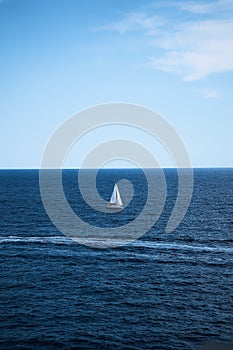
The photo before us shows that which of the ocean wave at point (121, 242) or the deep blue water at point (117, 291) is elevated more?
the ocean wave at point (121, 242)

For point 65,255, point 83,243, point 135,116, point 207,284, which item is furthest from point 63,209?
point 135,116

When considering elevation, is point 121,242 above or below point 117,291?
above

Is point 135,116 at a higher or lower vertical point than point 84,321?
higher

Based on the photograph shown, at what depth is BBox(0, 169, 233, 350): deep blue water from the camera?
4275 centimetres

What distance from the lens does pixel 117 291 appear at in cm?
5566

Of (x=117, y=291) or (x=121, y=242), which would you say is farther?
(x=121, y=242)

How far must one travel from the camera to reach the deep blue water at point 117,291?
42.8 m

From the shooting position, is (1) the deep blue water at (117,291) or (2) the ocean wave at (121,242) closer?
(1) the deep blue water at (117,291)

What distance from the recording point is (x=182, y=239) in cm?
8625

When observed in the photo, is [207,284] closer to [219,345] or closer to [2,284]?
[219,345]

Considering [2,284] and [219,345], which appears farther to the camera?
[2,284]

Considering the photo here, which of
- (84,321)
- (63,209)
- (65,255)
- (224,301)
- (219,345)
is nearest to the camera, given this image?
(219,345)

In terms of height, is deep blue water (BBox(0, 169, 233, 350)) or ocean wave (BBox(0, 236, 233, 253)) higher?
ocean wave (BBox(0, 236, 233, 253))

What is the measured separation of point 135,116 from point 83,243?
139ft
